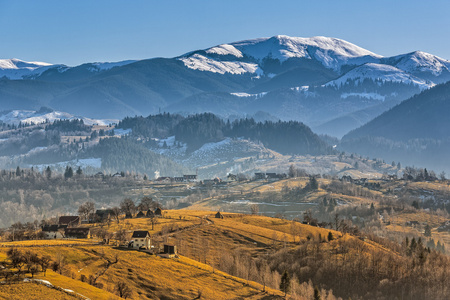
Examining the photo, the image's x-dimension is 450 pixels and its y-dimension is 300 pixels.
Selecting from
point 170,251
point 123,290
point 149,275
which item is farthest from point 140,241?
point 123,290

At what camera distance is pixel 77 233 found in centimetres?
18862

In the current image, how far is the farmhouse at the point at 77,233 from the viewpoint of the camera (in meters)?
186

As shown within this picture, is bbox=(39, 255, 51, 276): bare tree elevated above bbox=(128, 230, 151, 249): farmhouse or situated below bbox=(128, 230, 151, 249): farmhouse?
above

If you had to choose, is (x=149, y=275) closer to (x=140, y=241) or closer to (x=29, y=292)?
(x=140, y=241)

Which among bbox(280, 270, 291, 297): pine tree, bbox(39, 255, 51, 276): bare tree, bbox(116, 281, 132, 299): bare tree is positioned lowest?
bbox(280, 270, 291, 297): pine tree

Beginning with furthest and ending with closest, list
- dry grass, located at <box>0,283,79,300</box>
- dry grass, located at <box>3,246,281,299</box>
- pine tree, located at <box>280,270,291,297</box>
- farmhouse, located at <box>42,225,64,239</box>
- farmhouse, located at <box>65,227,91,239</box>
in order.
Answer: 1. farmhouse, located at <box>42,225,64,239</box>
2. farmhouse, located at <box>65,227,91,239</box>
3. pine tree, located at <box>280,270,291,297</box>
4. dry grass, located at <box>3,246,281,299</box>
5. dry grass, located at <box>0,283,79,300</box>

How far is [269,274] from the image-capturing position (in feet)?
598

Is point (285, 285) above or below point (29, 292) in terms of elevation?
below

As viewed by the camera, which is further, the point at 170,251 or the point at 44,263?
the point at 170,251

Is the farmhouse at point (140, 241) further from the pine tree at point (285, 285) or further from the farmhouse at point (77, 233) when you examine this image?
the pine tree at point (285, 285)

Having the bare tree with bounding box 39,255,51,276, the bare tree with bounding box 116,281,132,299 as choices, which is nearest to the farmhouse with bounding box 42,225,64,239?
the bare tree with bounding box 116,281,132,299

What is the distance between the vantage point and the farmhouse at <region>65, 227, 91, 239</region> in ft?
611

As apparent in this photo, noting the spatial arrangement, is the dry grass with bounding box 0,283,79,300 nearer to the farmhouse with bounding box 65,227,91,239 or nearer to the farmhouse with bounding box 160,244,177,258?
the farmhouse with bounding box 160,244,177,258

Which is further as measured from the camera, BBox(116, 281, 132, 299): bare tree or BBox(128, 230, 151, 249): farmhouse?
BBox(128, 230, 151, 249): farmhouse
